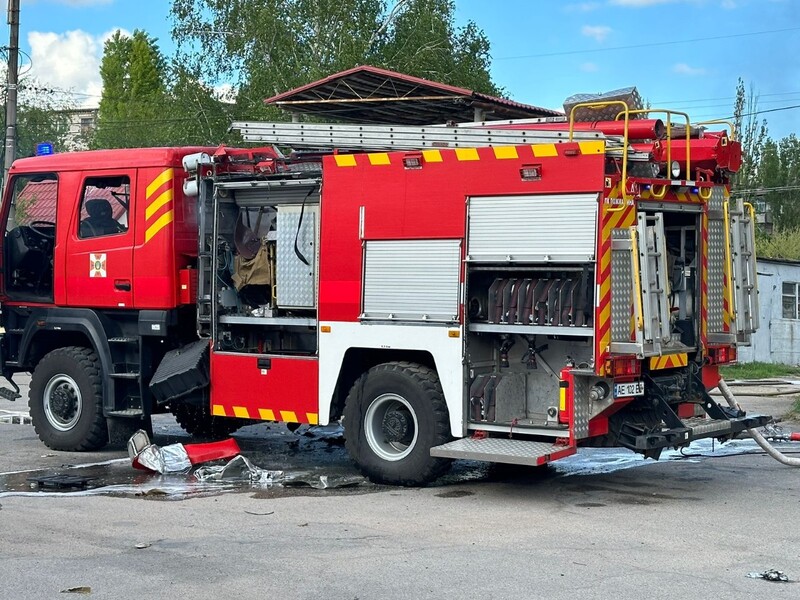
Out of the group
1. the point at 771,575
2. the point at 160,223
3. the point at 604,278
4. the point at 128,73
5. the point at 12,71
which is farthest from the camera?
the point at 128,73

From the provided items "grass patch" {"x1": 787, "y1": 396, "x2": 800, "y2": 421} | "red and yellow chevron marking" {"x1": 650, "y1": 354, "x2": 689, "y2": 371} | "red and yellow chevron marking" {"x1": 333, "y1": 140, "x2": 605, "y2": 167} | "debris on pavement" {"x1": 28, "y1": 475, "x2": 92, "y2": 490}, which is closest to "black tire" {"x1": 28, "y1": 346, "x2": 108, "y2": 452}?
"debris on pavement" {"x1": 28, "y1": 475, "x2": 92, "y2": 490}

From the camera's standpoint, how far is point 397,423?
9.79 meters

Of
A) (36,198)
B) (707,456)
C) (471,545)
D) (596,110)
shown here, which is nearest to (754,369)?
(707,456)

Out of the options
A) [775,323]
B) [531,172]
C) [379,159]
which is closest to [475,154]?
[531,172]

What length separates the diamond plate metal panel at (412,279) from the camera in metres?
9.40

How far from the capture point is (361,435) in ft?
32.4

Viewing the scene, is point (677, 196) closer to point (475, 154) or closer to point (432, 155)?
point (475, 154)

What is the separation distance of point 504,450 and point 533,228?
5.65 ft

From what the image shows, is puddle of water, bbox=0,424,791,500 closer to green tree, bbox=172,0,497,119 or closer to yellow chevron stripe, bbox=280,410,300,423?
yellow chevron stripe, bbox=280,410,300,423

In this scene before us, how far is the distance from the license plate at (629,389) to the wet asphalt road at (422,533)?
84 cm

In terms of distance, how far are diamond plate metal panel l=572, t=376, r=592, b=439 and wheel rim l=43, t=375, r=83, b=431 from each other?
5471mm

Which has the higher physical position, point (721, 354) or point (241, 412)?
point (721, 354)

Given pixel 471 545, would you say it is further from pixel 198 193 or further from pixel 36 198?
pixel 36 198

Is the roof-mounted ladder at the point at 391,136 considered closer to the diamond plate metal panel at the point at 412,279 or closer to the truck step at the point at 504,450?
the diamond plate metal panel at the point at 412,279
